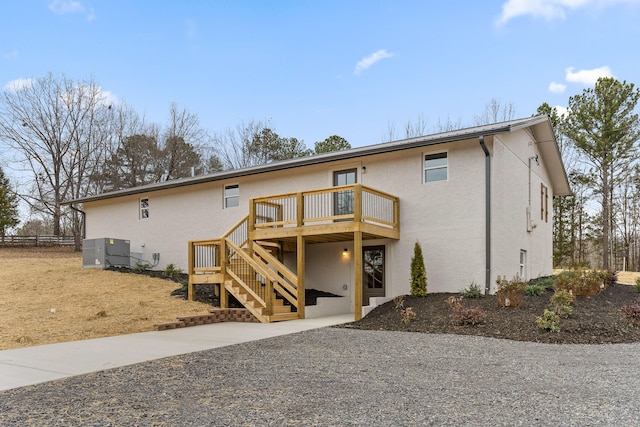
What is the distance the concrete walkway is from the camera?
19.0ft

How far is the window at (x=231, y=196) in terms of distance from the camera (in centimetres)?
1642

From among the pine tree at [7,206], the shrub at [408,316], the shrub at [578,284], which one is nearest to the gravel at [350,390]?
the shrub at [408,316]

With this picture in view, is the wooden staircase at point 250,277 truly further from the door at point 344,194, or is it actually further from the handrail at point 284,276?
the door at point 344,194

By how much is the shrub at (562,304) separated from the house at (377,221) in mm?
2095

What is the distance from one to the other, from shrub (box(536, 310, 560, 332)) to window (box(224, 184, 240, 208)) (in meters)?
10.6

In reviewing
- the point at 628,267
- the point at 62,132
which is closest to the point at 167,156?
the point at 62,132

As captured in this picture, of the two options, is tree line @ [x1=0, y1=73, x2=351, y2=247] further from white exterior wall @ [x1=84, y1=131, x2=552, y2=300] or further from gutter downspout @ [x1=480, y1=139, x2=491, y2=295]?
gutter downspout @ [x1=480, y1=139, x2=491, y2=295]

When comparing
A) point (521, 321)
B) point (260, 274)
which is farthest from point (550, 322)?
point (260, 274)

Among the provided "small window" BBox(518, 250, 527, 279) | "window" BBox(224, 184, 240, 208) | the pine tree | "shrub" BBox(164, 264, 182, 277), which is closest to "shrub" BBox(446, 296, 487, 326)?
"small window" BBox(518, 250, 527, 279)

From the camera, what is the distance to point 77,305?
11.5 m

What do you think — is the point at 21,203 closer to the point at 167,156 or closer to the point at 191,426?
the point at 167,156

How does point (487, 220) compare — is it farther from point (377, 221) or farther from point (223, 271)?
point (223, 271)

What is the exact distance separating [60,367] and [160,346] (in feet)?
5.81

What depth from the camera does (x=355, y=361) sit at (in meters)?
6.44
